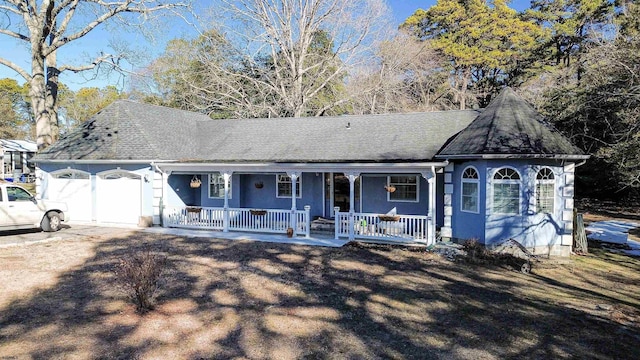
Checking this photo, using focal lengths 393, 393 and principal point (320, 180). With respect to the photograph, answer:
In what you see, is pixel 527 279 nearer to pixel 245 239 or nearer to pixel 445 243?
pixel 445 243

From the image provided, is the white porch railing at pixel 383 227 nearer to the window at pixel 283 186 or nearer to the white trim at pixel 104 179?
the window at pixel 283 186

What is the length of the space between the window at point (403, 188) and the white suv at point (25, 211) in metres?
11.8

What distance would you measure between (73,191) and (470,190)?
15.1 m

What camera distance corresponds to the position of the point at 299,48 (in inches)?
1176

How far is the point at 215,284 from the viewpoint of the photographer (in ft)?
26.7

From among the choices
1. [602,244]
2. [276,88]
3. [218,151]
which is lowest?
[602,244]

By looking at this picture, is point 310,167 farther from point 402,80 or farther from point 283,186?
point 402,80

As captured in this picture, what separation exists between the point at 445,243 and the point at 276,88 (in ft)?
65.9

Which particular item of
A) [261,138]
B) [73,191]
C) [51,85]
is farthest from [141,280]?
[51,85]

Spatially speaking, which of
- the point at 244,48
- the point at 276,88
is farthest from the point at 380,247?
the point at 244,48

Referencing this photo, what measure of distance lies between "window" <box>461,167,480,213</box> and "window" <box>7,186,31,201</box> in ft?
46.9

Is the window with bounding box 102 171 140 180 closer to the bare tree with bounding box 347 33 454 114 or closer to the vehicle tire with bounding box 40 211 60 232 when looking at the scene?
the vehicle tire with bounding box 40 211 60 232

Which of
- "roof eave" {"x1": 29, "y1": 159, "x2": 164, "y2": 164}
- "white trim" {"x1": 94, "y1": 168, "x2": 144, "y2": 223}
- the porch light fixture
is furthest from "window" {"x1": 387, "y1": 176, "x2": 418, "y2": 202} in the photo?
"white trim" {"x1": 94, "y1": 168, "x2": 144, "y2": 223}

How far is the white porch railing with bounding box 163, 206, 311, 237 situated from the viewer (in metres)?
13.8
